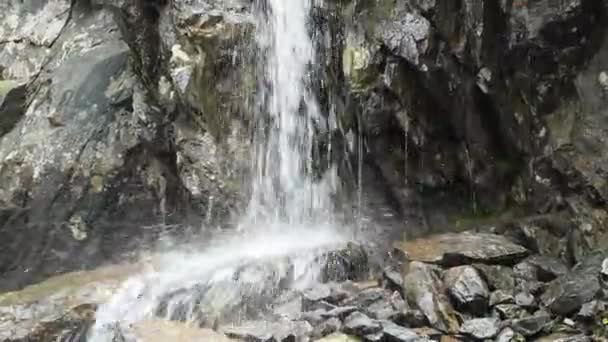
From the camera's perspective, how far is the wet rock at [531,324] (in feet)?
17.6

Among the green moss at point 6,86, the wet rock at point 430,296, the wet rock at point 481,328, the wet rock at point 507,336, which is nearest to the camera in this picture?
the wet rock at point 507,336

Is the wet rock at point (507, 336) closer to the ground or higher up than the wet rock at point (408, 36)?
closer to the ground

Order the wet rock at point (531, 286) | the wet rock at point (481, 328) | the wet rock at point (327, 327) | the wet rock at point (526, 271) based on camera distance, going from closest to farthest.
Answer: the wet rock at point (481, 328) → the wet rock at point (327, 327) → the wet rock at point (531, 286) → the wet rock at point (526, 271)

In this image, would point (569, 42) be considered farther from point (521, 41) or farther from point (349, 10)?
point (349, 10)

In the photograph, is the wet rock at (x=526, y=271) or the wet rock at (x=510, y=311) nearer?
the wet rock at (x=510, y=311)

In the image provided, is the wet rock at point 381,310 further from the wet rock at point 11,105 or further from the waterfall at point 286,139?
the wet rock at point 11,105

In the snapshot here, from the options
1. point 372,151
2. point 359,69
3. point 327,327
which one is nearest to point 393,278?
point 327,327

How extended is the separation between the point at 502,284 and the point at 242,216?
12.2ft

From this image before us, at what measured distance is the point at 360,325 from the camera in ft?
18.2

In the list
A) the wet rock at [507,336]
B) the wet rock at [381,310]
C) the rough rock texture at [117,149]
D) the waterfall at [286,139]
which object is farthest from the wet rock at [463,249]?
the rough rock texture at [117,149]

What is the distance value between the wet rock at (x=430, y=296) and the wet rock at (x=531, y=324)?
0.52 m

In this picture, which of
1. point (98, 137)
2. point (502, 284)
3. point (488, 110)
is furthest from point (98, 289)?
point (488, 110)

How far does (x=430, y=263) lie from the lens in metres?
6.66

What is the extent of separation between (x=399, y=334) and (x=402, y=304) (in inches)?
24.7
